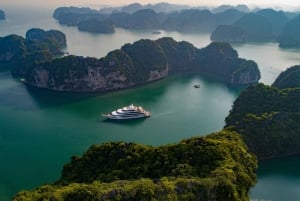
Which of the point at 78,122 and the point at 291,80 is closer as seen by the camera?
the point at 78,122

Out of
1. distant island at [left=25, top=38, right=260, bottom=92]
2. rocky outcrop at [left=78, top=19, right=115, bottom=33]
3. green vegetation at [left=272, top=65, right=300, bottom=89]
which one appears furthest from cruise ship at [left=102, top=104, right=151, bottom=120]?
rocky outcrop at [left=78, top=19, right=115, bottom=33]

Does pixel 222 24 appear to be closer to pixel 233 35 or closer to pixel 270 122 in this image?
pixel 233 35

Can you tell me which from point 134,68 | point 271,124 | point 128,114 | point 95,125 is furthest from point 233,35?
point 271,124

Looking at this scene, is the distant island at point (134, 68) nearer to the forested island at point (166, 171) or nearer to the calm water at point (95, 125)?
the calm water at point (95, 125)

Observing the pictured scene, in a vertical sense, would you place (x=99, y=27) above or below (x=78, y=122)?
above

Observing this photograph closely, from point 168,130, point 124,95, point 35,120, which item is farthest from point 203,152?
point 124,95

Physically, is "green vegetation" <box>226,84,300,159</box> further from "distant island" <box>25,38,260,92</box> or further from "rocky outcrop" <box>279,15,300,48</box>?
"rocky outcrop" <box>279,15,300,48</box>
